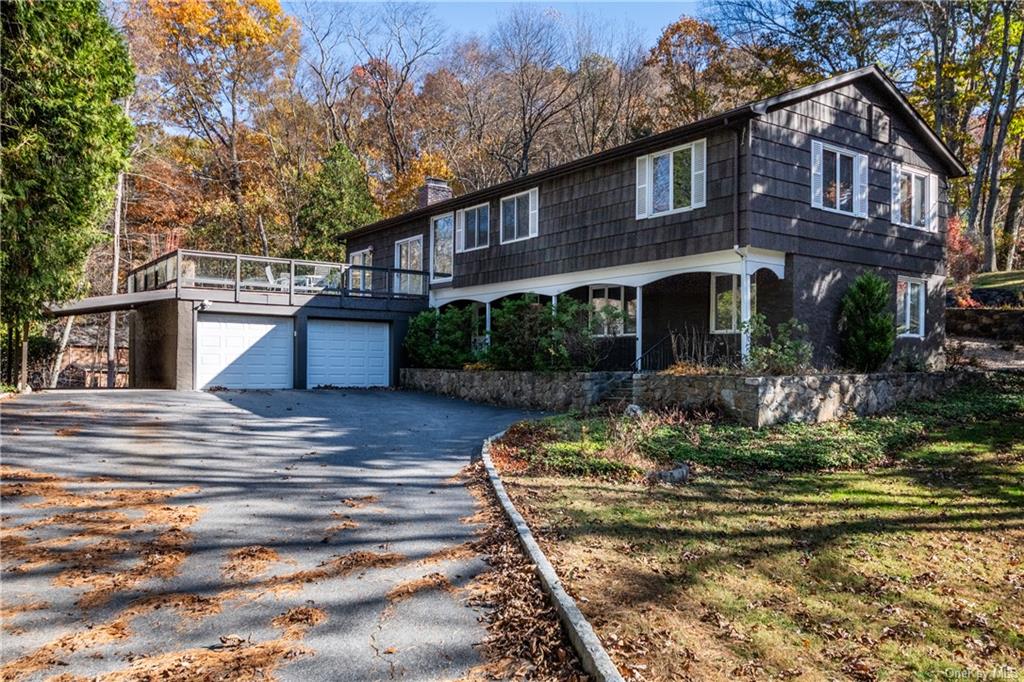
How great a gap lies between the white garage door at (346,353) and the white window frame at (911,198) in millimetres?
13934

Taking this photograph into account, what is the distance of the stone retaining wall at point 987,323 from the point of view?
18.5m

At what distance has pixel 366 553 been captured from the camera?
541 centimetres

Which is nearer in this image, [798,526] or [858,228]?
[798,526]

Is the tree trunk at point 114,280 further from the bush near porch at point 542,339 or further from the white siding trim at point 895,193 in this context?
the white siding trim at point 895,193

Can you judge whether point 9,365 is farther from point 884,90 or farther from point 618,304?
point 884,90

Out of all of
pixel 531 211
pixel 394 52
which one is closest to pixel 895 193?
pixel 531 211

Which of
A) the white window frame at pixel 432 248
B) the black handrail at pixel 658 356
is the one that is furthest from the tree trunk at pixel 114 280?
the black handrail at pixel 658 356

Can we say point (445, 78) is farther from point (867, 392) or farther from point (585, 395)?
point (867, 392)

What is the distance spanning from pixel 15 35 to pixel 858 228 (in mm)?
15997

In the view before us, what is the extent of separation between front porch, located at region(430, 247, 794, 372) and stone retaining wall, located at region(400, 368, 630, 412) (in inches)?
53.3

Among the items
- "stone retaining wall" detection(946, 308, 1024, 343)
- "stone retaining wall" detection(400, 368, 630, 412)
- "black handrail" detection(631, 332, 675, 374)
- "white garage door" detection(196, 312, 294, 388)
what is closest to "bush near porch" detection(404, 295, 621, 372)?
"stone retaining wall" detection(400, 368, 630, 412)

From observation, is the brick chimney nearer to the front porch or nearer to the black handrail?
the front porch

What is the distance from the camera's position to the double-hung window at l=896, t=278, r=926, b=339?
1578cm

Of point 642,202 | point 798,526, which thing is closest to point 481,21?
point 642,202
